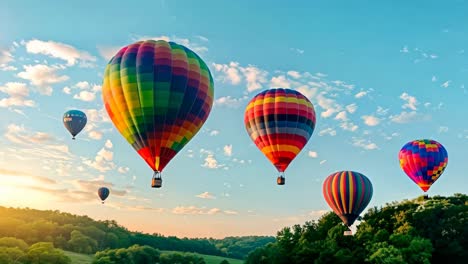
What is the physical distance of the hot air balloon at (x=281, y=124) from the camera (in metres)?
49.1

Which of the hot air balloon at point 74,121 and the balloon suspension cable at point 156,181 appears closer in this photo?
the balloon suspension cable at point 156,181

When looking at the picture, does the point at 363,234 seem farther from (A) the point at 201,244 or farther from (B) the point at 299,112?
(A) the point at 201,244

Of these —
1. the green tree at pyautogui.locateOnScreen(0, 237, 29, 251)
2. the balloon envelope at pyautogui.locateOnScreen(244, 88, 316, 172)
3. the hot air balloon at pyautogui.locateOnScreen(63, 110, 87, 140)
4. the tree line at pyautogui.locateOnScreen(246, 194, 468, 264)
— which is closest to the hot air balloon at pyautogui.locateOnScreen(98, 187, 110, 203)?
the hot air balloon at pyautogui.locateOnScreen(63, 110, 87, 140)

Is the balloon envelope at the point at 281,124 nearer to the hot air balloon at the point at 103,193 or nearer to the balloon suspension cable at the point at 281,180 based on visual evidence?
the balloon suspension cable at the point at 281,180

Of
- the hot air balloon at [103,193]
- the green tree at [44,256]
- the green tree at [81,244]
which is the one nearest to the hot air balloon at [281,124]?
the hot air balloon at [103,193]

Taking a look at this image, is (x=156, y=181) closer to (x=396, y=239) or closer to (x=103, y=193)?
(x=396, y=239)

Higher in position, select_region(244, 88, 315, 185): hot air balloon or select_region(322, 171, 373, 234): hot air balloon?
select_region(244, 88, 315, 185): hot air balloon

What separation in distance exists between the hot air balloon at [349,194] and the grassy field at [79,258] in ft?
269

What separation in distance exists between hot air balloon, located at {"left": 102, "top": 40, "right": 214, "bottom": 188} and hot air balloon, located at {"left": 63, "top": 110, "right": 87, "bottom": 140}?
37.5 m

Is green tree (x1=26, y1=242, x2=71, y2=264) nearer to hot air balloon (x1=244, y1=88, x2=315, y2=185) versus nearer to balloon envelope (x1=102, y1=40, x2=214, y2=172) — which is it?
hot air balloon (x1=244, y1=88, x2=315, y2=185)

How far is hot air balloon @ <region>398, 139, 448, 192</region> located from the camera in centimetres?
6356

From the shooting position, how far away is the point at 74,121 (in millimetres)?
72750

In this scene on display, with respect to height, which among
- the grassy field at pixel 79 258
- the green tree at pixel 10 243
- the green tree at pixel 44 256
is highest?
the green tree at pixel 10 243

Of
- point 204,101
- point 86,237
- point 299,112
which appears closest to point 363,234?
point 299,112
